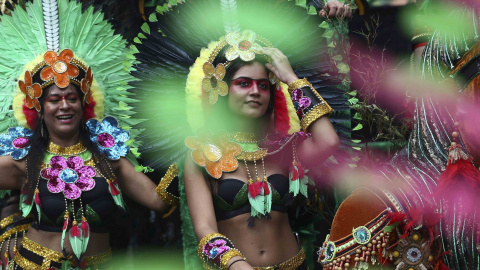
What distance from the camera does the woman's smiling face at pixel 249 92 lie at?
3402 millimetres

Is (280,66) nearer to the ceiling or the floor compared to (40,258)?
nearer to the ceiling

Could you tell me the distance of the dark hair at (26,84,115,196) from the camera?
405 centimetres

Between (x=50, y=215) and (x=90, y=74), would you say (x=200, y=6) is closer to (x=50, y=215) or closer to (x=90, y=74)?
(x=90, y=74)

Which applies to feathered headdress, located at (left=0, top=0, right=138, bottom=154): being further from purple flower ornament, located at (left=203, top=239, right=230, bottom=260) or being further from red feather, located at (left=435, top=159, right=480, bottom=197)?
red feather, located at (left=435, top=159, right=480, bottom=197)

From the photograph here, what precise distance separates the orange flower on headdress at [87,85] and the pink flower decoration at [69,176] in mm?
411

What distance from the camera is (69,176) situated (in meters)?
4.05

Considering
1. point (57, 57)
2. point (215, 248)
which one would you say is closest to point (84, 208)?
point (57, 57)

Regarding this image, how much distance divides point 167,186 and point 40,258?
934mm

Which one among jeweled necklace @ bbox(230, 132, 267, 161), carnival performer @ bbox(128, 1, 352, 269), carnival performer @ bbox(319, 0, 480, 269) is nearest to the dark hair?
carnival performer @ bbox(128, 1, 352, 269)

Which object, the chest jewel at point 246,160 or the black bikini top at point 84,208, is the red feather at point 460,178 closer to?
the chest jewel at point 246,160

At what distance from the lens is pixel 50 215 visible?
3.99 metres

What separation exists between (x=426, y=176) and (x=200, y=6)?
5.62 feet

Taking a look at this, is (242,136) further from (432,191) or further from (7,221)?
(7,221)

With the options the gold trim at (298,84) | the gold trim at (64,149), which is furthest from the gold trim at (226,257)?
the gold trim at (64,149)
